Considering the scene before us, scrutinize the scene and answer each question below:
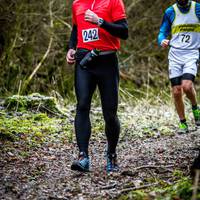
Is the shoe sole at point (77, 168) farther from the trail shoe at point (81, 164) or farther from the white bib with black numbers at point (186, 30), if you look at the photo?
the white bib with black numbers at point (186, 30)

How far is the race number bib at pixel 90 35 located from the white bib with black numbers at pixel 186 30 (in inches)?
117

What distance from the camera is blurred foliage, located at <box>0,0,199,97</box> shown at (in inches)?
516

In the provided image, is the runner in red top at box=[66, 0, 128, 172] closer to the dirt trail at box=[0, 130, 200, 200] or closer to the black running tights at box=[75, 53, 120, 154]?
the black running tights at box=[75, 53, 120, 154]

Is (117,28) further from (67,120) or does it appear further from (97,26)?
(67,120)

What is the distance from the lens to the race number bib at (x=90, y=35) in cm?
535

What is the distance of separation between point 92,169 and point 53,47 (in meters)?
8.99

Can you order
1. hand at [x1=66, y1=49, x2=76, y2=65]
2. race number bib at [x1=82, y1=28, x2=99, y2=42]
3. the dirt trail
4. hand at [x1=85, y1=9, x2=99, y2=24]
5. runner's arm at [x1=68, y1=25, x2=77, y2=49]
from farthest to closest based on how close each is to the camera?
1. runner's arm at [x1=68, y1=25, x2=77, y2=49]
2. hand at [x1=66, y1=49, x2=76, y2=65]
3. race number bib at [x1=82, y1=28, x2=99, y2=42]
4. hand at [x1=85, y1=9, x2=99, y2=24]
5. the dirt trail

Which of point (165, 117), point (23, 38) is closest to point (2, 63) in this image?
point (23, 38)

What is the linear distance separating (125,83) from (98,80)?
982 cm

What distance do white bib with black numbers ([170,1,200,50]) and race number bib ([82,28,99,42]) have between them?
2.98m

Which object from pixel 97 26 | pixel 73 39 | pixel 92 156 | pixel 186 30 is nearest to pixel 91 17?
pixel 97 26

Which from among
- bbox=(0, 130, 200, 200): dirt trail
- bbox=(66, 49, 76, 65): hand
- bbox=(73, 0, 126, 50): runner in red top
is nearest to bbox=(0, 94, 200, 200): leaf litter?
bbox=(0, 130, 200, 200): dirt trail

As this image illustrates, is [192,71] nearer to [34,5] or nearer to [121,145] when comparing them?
[121,145]

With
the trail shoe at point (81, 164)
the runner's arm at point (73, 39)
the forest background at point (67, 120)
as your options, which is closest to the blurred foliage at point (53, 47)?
the forest background at point (67, 120)
